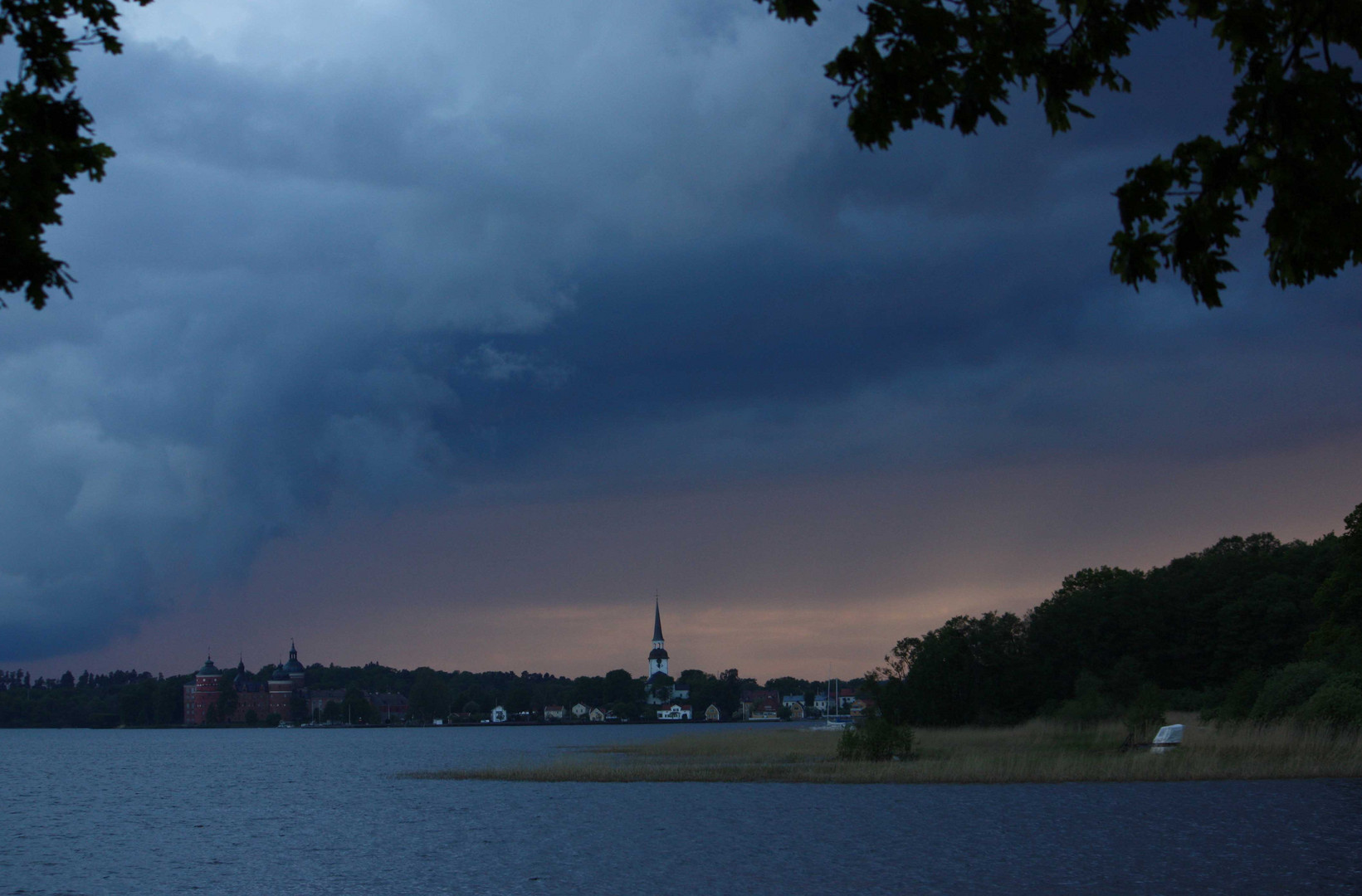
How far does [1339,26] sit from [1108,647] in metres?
100

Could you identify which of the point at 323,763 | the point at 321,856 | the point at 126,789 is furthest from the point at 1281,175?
the point at 323,763

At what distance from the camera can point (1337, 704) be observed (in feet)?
179

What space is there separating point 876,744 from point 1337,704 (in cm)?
2137

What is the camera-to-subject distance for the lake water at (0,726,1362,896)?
30.2 metres

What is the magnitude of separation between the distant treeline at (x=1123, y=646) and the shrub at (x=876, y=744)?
2662cm

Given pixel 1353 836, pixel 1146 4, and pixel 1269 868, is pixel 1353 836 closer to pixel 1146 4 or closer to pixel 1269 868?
pixel 1269 868

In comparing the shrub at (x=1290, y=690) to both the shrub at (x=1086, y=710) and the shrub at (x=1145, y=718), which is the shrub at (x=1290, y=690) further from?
the shrub at (x=1086, y=710)

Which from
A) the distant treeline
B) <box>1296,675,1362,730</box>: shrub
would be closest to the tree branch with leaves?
<box>1296,675,1362,730</box>: shrub

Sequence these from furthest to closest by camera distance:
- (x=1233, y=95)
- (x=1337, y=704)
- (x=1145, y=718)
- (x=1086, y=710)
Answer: (x=1086, y=710) → (x=1145, y=718) → (x=1337, y=704) → (x=1233, y=95)

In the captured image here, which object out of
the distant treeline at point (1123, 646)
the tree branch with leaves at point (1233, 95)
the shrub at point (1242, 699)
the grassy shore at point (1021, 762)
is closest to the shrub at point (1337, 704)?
the grassy shore at point (1021, 762)

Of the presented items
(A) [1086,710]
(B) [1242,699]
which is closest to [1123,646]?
(A) [1086,710]

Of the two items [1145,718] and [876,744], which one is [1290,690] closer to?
[1145,718]

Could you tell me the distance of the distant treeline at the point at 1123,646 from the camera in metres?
96.3

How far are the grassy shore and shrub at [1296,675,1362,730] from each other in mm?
744
